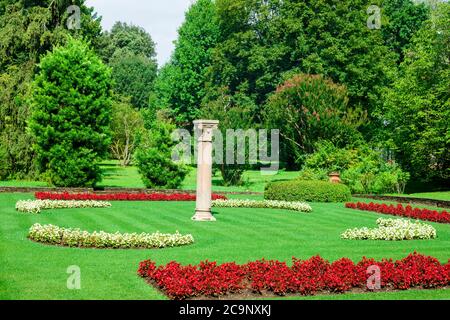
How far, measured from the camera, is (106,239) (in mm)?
13633

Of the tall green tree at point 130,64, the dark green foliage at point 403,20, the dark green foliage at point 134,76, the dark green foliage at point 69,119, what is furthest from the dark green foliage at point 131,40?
the dark green foliage at point 69,119

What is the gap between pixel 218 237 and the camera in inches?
607

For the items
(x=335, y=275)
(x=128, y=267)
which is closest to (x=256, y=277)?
(x=335, y=275)

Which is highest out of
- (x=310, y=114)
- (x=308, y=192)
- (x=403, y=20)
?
(x=403, y=20)

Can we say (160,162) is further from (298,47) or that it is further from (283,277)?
(298,47)

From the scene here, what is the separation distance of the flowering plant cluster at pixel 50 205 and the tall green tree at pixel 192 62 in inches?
1380

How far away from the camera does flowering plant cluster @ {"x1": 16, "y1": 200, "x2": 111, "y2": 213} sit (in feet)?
65.2

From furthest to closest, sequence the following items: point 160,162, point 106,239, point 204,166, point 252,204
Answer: point 160,162, point 252,204, point 204,166, point 106,239

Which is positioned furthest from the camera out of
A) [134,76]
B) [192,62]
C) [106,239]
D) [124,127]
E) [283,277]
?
[134,76]

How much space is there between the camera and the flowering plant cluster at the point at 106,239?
1369 cm

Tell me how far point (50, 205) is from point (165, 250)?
30.7ft

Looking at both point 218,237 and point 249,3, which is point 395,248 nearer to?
point 218,237

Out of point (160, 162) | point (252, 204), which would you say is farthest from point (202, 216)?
point (160, 162)

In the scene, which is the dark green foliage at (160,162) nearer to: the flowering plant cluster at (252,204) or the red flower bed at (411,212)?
the flowering plant cluster at (252,204)
